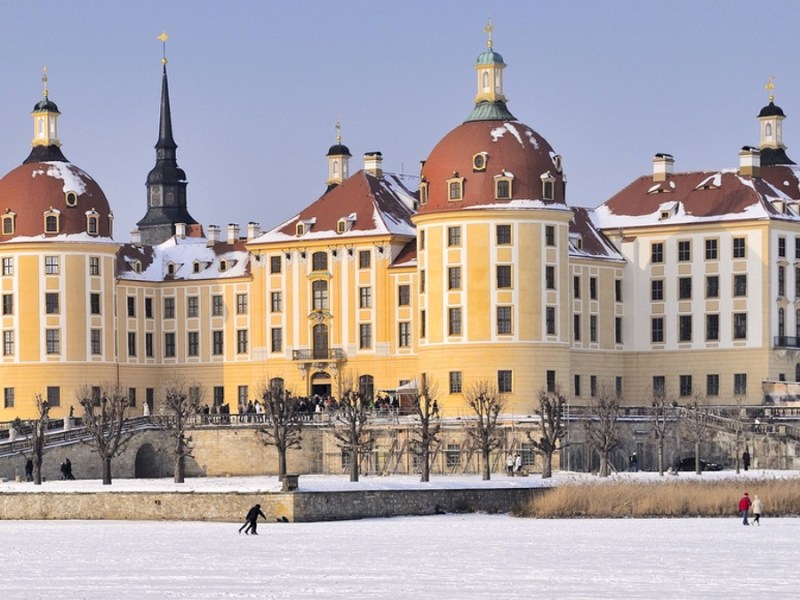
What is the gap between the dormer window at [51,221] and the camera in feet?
383

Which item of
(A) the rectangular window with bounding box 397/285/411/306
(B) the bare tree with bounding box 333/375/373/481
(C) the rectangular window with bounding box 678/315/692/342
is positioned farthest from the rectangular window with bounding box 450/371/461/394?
(C) the rectangular window with bounding box 678/315/692/342

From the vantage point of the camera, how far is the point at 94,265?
4646 inches

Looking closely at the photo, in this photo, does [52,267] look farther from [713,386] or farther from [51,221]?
[713,386]

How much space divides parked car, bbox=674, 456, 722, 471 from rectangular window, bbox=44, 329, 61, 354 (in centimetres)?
2868

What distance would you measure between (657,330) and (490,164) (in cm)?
1187

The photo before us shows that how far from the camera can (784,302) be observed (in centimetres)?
11338

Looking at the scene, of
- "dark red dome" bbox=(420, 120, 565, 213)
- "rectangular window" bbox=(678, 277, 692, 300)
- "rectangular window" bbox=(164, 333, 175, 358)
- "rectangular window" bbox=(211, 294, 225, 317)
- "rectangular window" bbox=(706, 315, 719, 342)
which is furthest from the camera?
"rectangular window" bbox=(164, 333, 175, 358)

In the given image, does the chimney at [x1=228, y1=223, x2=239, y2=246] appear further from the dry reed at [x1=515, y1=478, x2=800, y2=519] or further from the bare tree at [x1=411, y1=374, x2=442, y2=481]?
the dry reed at [x1=515, y1=478, x2=800, y2=519]

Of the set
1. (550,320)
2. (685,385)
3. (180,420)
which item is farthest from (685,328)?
(180,420)

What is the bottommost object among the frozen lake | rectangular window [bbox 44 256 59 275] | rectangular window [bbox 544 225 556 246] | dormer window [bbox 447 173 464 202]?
the frozen lake

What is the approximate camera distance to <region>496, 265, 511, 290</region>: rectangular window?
4296 inches

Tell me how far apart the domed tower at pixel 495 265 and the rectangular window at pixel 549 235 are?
0.14ft

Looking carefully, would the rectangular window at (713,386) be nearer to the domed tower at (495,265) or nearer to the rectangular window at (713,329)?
the rectangular window at (713,329)

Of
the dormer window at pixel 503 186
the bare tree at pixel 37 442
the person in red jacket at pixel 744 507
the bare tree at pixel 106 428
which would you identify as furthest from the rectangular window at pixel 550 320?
the person in red jacket at pixel 744 507
